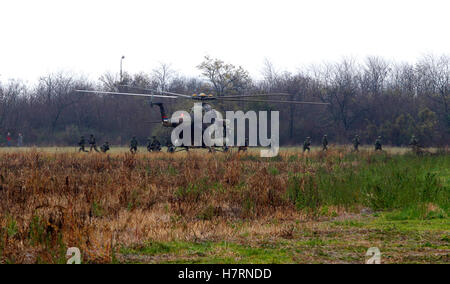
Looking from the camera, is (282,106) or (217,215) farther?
(282,106)

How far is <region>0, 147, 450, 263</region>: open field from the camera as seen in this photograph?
727cm

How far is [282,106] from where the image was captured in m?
56.6

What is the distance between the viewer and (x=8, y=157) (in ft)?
66.8

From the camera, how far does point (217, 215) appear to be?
11227 millimetres

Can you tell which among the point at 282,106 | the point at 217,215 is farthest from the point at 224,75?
the point at 217,215

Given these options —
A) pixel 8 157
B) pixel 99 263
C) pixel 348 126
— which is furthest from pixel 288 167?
pixel 348 126

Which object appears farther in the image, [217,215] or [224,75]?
[224,75]

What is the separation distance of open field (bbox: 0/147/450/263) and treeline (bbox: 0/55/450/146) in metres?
33.3

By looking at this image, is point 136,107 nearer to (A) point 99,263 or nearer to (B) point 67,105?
(B) point 67,105

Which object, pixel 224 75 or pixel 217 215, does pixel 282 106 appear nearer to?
pixel 224 75

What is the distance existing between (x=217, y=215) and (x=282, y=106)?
151 feet

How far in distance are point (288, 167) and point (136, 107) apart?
42514 mm

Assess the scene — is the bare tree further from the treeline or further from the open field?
the open field

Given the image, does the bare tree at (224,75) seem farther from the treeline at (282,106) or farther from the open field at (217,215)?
the open field at (217,215)
